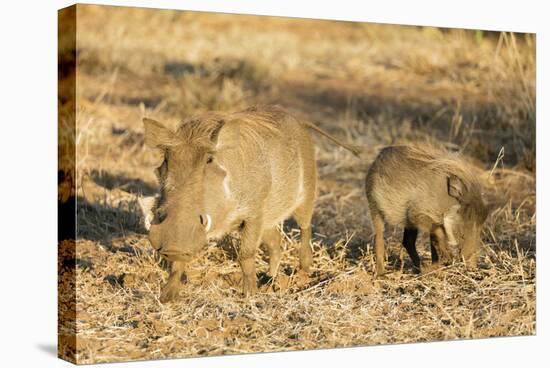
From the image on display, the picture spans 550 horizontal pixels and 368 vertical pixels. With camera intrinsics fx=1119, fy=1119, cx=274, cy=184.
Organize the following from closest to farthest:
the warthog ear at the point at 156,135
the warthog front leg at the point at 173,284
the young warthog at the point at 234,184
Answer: the young warthog at the point at 234,184
the warthog ear at the point at 156,135
the warthog front leg at the point at 173,284

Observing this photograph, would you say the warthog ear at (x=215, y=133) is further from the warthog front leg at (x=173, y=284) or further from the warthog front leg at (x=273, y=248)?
the warthog front leg at (x=273, y=248)

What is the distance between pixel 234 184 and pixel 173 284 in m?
0.70

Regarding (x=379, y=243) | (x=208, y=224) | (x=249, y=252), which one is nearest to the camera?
(x=208, y=224)

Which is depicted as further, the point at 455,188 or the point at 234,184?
the point at 455,188

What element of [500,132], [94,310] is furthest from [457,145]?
[94,310]

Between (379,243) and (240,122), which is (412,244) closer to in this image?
(379,243)

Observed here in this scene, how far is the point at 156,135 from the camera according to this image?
624cm

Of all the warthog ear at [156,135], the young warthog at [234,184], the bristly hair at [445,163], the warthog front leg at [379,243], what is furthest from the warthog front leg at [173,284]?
the bristly hair at [445,163]

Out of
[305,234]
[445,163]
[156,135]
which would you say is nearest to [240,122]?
[156,135]

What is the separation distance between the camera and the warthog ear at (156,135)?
6.22 m

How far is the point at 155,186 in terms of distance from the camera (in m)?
8.76

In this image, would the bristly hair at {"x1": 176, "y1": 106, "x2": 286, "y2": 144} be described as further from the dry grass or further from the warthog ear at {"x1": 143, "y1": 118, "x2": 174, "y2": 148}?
the dry grass

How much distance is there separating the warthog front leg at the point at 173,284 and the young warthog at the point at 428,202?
1.44m

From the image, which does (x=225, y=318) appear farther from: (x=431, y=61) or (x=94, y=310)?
(x=431, y=61)
